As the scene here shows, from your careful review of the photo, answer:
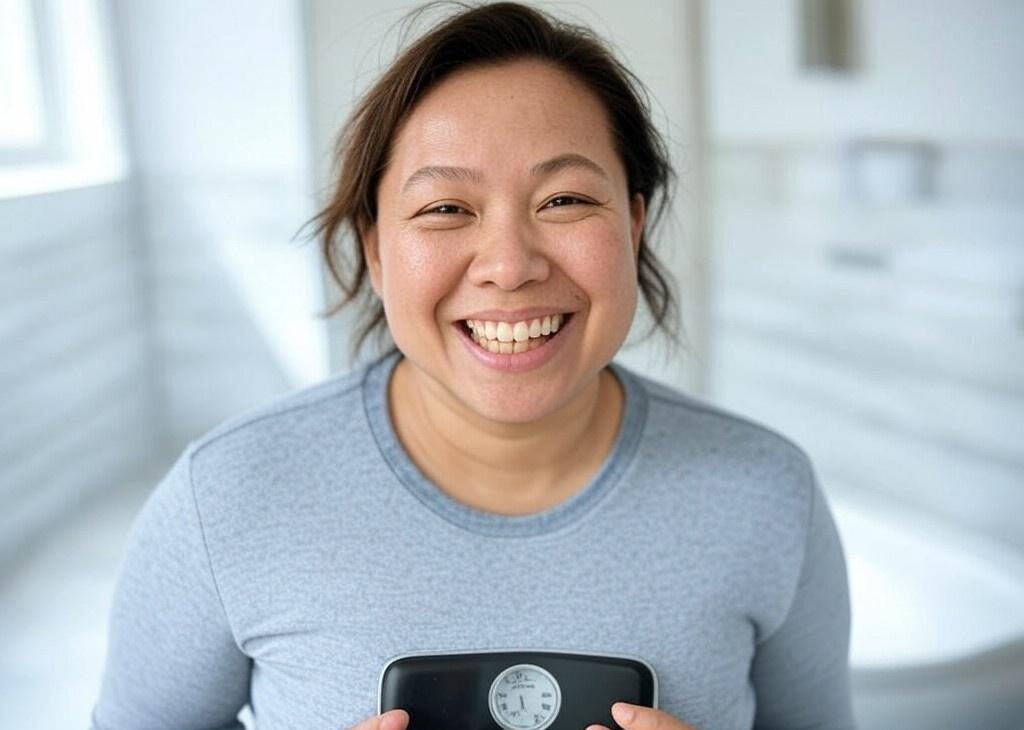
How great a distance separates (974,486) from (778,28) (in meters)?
0.87

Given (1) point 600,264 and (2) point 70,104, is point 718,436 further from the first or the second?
(2) point 70,104

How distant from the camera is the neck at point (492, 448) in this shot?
89 centimetres

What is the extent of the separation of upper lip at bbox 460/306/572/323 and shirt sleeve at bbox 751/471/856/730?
319 millimetres

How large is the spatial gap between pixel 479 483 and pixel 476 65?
334 mm

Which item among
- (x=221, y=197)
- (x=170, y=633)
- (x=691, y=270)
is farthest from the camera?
(x=691, y=270)

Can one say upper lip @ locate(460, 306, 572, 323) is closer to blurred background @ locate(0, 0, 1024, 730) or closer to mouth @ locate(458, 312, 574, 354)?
mouth @ locate(458, 312, 574, 354)

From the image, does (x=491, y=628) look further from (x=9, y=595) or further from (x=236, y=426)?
(x=9, y=595)

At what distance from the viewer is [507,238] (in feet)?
2.58

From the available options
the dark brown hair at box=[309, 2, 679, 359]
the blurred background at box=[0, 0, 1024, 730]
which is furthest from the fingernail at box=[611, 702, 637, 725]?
the blurred background at box=[0, 0, 1024, 730]

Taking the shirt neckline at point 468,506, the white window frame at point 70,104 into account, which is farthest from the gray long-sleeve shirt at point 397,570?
the white window frame at point 70,104

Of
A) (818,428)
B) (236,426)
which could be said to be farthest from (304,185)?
(818,428)

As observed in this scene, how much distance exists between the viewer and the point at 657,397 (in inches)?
38.9

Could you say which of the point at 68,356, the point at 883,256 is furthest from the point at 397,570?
the point at 883,256

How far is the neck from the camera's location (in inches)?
35.1
